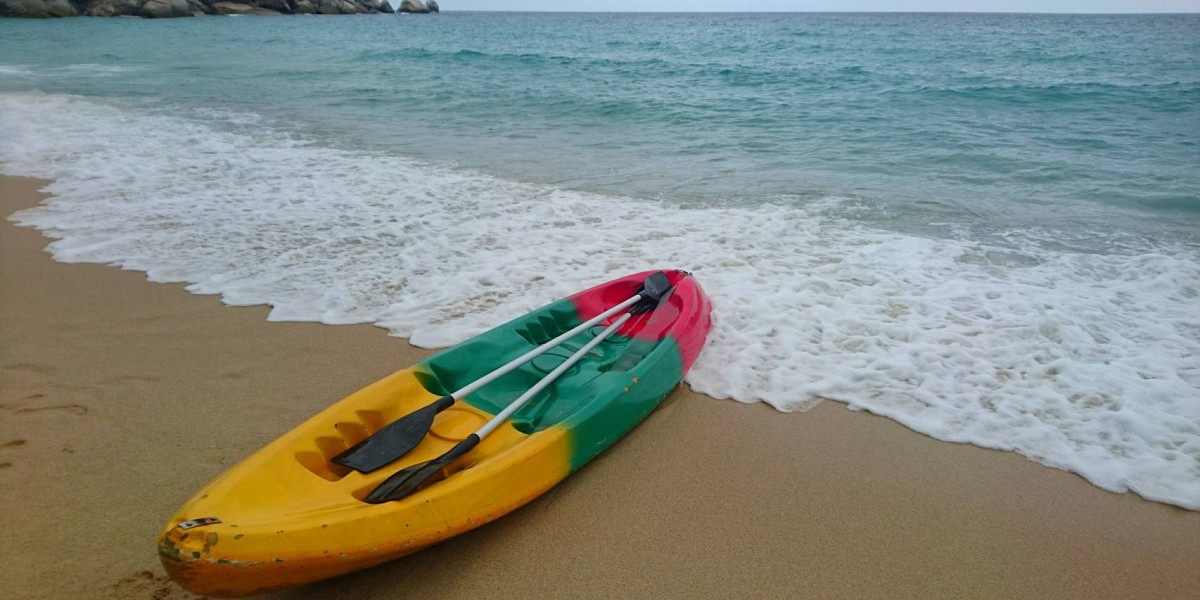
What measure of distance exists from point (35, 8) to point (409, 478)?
59966mm

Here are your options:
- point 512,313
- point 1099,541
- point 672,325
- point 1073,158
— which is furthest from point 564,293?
point 1073,158

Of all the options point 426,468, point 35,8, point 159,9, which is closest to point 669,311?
point 426,468

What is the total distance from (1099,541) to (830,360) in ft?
5.42

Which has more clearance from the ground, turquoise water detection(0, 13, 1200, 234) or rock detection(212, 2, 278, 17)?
rock detection(212, 2, 278, 17)

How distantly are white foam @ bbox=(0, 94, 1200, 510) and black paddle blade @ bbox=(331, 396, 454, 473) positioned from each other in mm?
1506

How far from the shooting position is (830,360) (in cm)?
421

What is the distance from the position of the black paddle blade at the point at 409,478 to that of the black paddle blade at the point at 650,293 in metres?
1.87

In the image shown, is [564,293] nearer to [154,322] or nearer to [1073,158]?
[154,322]

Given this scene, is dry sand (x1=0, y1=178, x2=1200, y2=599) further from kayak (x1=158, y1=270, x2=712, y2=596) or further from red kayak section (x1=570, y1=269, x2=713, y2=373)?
red kayak section (x1=570, y1=269, x2=713, y2=373)

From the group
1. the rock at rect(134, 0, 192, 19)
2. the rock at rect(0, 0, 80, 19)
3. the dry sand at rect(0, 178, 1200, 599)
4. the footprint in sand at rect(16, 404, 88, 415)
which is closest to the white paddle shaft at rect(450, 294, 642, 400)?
the dry sand at rect(0, 178, 1200, 599)

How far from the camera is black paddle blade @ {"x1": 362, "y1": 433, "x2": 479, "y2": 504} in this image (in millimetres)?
2455

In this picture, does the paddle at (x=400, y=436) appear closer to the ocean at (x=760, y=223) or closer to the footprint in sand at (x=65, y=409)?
the ocean at (x=760, y=223)

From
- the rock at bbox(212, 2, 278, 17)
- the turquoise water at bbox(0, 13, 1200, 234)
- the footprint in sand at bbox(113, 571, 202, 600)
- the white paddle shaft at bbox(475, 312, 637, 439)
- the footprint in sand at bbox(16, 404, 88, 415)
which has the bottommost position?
the footprint in sand at bbox(113, 571, 202, 600)

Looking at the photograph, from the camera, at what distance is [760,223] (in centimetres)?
689
